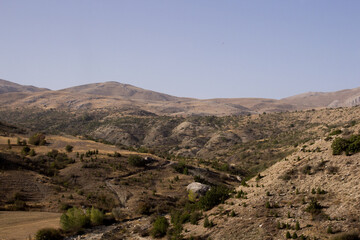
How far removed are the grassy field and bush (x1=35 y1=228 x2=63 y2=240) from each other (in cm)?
77

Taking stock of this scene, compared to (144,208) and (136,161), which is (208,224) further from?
(136,161)

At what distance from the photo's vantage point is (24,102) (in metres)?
169

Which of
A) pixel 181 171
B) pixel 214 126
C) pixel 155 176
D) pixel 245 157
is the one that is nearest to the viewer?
pixel 155 176

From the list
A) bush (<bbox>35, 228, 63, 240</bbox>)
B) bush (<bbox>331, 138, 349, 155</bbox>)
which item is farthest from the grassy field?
bush (<bbox>331, 138, 349, 155</bbox>)

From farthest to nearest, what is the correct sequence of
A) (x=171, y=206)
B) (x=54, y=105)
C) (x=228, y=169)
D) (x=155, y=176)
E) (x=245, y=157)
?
1. (x=54, y=105)
2. (x=245, y=157)
3. (x=228, y=169)
4. (x=155, y=176)
5. (x=171, y=206)

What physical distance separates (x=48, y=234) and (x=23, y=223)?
4078 mm

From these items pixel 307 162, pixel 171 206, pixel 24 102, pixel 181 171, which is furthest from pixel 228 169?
pixel 24 102

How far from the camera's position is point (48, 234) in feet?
62.7

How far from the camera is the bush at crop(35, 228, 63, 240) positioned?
18.7 m

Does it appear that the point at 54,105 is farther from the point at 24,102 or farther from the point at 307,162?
the point at 307,162

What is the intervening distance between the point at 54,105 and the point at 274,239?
165 m

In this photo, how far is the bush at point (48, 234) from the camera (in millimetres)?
18719

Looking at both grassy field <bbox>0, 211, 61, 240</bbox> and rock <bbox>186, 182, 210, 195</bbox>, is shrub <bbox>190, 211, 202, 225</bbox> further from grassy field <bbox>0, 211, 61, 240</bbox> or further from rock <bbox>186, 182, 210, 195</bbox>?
rock <bbox>186, 182, 210, 195</bbox>

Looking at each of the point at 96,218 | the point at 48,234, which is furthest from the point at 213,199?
the point at 48,234
